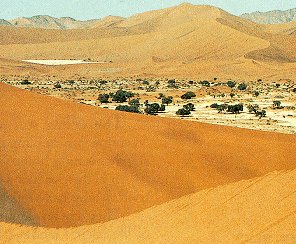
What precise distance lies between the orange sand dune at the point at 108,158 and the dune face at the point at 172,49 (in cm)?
6704

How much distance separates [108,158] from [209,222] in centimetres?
515

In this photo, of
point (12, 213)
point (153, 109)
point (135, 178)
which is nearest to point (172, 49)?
point (153, 109)

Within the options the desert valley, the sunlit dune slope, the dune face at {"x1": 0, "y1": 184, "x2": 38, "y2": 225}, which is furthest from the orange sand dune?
the sunlit dune slope

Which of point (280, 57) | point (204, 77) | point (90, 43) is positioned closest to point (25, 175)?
point (204, 77)

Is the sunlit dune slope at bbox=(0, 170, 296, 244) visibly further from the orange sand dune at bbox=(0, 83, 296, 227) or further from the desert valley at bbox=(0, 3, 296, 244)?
the orange sand dune at bbox=(0, 83, 296, 227)

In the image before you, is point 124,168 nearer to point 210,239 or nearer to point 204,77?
point 210,239

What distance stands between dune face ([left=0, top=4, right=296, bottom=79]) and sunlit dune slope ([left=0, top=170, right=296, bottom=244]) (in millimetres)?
72546

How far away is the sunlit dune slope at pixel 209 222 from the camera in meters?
9.16

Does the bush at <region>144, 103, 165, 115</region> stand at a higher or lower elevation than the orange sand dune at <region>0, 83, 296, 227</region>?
lower

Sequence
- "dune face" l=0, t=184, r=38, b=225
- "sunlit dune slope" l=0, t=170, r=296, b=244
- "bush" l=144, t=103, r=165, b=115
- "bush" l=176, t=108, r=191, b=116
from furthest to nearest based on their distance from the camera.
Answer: "bush" l=144, t=103, r=165, b=115 → "bush" l=176, t=108, r=191, b=116 → "dune face" l=0, t=184, r=38, b=225 → "sunlit dune slope" l=0, t=170, r=296, b=244

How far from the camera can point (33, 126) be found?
16844mm

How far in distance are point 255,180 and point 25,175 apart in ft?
18.3

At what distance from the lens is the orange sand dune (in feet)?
40.6

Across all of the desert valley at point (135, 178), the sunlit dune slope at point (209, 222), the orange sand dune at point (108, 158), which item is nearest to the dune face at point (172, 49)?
the orange sand dune at point (108, 158)
